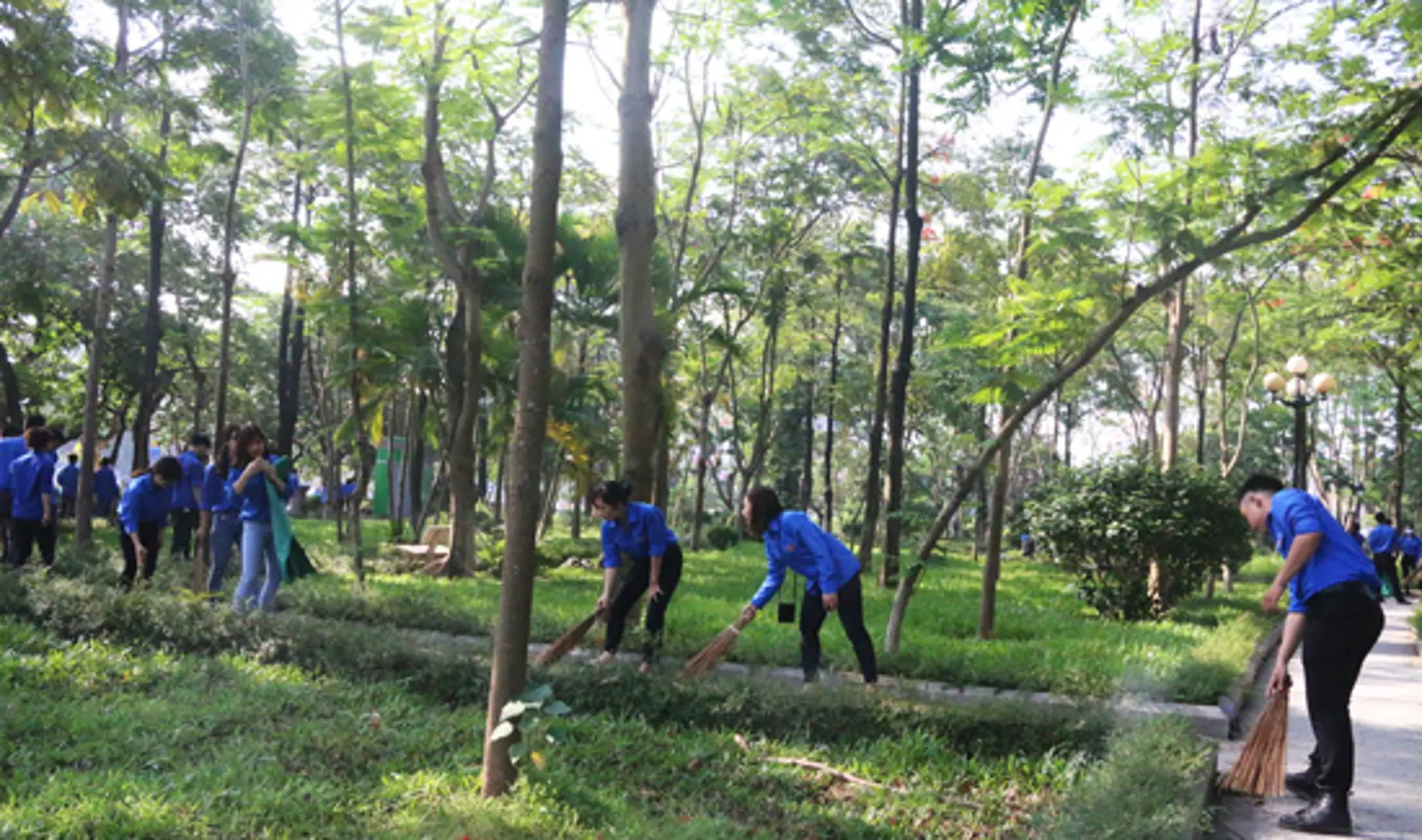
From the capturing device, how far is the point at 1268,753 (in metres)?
4.87

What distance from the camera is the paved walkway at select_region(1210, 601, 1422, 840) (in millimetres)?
4664

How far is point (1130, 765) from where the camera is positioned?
4.25 m

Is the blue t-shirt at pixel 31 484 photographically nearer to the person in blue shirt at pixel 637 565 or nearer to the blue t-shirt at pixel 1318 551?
the person in blue shirt at pixel 637 565

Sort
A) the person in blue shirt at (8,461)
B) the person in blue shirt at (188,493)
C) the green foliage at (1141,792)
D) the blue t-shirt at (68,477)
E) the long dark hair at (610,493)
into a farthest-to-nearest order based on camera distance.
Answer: the blue t-shirt at (68,477) → the person in blue shirt at (188,493) → the person in blue shirt at (8,461) → the long dark hair at (610,493) → the green foliage at (1141,792)

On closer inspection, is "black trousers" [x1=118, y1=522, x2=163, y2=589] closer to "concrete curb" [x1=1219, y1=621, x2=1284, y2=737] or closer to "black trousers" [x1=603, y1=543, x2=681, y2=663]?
"black trousers" [x1=603, y1=543, x2=681, y2=663]

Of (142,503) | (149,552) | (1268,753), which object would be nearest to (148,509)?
(142,503)

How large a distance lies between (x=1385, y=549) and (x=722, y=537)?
12717 mm

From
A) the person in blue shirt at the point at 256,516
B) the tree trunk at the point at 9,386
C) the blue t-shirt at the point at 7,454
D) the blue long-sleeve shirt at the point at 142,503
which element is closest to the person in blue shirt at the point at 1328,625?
the person in blue shirt at the point at 256,516

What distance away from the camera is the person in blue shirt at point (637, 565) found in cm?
703

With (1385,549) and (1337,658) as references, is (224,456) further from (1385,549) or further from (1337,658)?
(1385,549)

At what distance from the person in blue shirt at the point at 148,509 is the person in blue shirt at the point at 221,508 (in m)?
0.44

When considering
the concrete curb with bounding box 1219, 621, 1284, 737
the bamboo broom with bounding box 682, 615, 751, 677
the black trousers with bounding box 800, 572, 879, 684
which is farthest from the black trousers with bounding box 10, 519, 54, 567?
the concrete curb with bounding box 1219, 621, 1284, 737

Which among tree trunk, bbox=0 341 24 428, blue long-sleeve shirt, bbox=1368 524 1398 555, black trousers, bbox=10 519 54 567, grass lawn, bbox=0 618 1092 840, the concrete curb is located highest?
tree trunk, bbox=0 341 24 428

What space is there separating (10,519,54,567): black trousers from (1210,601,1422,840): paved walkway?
10538 mm
